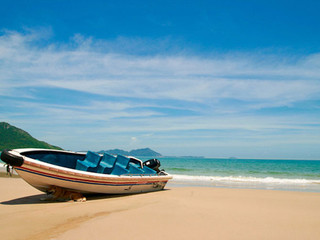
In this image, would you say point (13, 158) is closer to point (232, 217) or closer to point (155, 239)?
point (155, 239)

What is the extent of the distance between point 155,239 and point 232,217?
2.86 m

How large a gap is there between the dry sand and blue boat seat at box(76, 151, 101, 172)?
4.73 ft

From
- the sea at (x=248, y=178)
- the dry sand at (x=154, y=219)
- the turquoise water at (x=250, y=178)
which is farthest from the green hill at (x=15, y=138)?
the dry sand at (x=154, y=219)

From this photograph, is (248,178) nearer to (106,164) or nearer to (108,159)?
(108,159)

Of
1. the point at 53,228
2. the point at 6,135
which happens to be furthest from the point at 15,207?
the point at 6,135

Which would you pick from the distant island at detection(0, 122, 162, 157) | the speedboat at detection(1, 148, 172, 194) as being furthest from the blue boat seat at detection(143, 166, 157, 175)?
the distant island at detection(0, 122, 162, 157)

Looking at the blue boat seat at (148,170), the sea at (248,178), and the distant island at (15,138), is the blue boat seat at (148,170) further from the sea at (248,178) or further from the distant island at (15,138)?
the distant island at (15,138)

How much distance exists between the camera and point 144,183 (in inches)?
449

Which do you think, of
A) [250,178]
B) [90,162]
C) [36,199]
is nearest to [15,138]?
[250,178]

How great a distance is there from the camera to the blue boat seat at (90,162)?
10.5 m

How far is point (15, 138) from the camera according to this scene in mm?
97688

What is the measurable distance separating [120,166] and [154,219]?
4.54m

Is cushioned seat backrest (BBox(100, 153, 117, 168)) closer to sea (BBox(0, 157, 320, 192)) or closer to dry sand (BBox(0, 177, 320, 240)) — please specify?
dry sand (BBox(0, 177, 320, 240))

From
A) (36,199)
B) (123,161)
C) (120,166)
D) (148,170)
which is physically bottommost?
(36,199)
